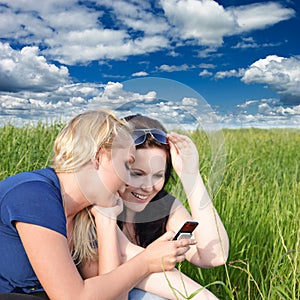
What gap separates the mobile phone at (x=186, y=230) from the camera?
1685 millimetres

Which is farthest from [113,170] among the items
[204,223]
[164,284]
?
[204,223]

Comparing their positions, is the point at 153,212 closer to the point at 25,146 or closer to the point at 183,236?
the point at 183,236

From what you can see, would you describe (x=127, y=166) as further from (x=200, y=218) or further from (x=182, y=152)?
(x=200, y=218)

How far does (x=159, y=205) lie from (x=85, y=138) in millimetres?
543

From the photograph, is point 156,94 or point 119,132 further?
point 156,94

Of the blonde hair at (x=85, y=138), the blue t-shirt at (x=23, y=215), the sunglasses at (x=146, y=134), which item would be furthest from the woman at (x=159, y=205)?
the blue t-shirt at (x=23, y=215)

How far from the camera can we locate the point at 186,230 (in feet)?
5.70

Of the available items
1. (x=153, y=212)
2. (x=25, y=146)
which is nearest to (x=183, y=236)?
(x=153, y=212)

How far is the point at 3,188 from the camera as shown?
5.22ft

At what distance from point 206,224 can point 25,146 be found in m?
3.04

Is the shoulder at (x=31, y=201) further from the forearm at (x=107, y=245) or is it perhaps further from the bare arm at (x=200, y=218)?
the bare arm at (x=200, y=218)

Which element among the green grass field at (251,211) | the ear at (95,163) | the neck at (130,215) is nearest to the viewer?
the ear at (95,163)

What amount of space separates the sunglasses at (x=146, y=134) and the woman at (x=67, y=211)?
0.06 m

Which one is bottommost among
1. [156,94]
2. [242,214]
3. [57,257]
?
[242,214]
